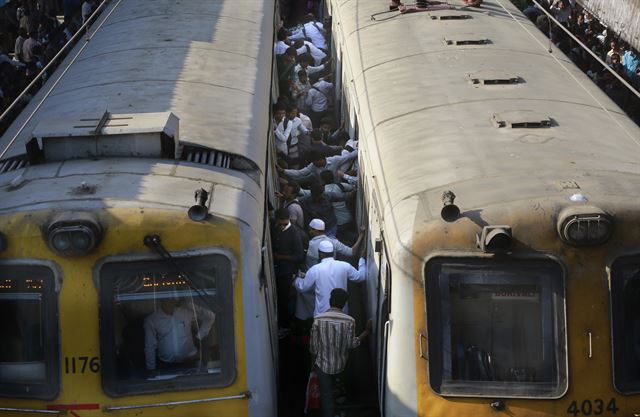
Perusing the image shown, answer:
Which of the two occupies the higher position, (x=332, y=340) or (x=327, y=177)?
(x=327, y=177)

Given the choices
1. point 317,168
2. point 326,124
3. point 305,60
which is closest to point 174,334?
point 317,168

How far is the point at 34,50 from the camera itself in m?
18.2

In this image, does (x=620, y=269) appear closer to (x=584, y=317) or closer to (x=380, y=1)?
(x=584, y=317)

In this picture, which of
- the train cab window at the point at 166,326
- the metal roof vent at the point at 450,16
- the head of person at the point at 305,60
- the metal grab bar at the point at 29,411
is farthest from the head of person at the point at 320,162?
the metal grab bar at the point at 29,411

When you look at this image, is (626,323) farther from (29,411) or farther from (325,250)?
Result: (29,411)

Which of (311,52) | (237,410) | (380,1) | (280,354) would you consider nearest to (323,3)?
(311,52)

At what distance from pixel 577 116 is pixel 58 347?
13.6 ft

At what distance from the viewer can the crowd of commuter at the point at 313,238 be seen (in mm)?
8203

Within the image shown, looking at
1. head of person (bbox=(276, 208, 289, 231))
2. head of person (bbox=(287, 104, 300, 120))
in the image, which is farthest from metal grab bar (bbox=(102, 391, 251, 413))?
head of person (bbox=(287, 104, 300, 120))

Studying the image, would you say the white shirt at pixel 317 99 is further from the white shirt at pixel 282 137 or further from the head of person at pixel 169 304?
the head of person at pixel 169 304

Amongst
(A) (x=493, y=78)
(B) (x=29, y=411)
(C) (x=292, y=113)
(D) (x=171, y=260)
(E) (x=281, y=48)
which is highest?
(A) (x=493, y=78)

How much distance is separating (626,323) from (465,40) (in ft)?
15.2

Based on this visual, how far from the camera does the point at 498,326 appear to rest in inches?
271

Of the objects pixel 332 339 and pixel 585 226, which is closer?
pixel 585 226
